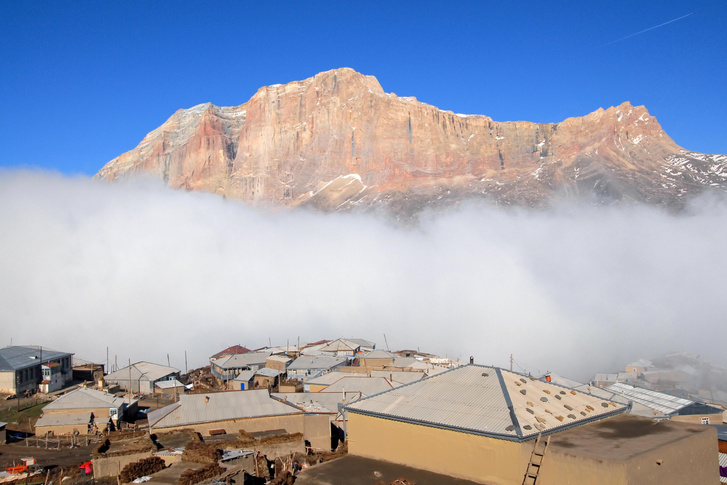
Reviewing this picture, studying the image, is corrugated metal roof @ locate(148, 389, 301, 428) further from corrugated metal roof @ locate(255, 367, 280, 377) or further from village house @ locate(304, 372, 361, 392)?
corrugated metal roof @ locate(255, 367, 280, 377)

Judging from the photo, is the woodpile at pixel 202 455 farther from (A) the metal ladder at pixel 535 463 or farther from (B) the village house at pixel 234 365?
(B) the village house at pixel 234 365

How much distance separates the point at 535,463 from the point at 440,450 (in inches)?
120

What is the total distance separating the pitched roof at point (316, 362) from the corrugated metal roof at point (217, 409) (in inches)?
803

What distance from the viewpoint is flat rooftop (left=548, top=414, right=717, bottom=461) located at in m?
15.4

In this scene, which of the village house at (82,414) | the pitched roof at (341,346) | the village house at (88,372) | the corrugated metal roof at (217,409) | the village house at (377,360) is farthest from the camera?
the pitched roof at (341,346)

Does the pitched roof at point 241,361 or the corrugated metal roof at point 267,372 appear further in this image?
the pitched roof at point 241,361

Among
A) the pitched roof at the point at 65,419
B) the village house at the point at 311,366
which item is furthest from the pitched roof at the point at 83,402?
the village house at the point at 311,366

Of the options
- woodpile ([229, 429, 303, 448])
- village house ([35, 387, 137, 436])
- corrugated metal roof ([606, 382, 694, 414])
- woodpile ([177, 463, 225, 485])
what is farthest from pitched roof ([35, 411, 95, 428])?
corrugated metal roof ([606, 382, 694, 414])

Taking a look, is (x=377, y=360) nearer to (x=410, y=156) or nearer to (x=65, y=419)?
(x=65, y=419)

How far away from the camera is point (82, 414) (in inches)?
1296

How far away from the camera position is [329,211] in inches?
6299

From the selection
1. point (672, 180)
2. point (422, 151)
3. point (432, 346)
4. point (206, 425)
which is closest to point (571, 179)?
point (672, 180)

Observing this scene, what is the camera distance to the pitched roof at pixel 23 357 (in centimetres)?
4253

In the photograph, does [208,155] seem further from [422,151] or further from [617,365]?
[617,365]
